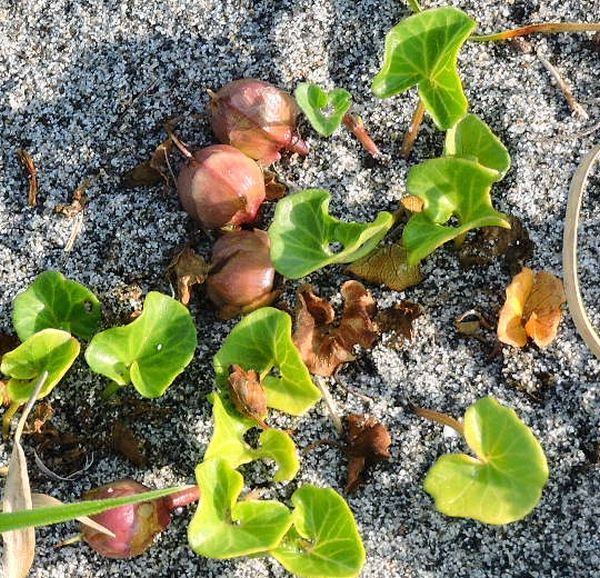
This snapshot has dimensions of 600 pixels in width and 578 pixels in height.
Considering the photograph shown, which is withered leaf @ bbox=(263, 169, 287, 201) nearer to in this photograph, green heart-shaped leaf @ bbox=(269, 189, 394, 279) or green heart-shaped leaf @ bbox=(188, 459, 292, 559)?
green heart-shaped leaf @ bbox=(269, 189, 394, 279)

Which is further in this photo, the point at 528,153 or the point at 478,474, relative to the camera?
the point at 528,153

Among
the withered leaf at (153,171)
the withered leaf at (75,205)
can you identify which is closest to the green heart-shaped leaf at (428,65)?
the withered leaf at (153,171)

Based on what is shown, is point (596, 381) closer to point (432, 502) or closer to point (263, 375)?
point (432, 502)

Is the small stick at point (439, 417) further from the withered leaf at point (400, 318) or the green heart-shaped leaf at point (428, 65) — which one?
the green heart-shaped leaf at point (428, 65)

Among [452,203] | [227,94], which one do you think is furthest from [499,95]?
[227,94]

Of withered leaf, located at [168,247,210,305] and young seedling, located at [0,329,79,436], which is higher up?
withered leaf, located at [168,247,210,305]

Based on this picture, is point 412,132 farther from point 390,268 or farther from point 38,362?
point 38,362

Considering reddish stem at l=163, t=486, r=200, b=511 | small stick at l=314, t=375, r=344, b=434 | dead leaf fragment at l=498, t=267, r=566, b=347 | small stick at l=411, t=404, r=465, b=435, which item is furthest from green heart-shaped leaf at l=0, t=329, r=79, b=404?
dead leaf fragment at l=498, t=267, r=566, b=347
